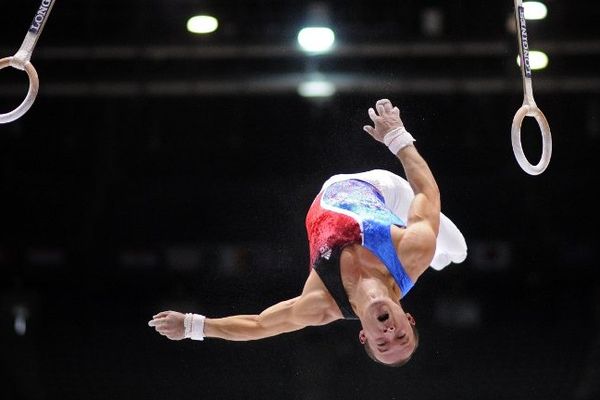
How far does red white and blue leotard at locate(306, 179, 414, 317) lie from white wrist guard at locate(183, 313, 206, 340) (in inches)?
19.4

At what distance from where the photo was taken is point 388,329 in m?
3.58

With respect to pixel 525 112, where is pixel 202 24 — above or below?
above

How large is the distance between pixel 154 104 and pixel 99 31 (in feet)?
1.78

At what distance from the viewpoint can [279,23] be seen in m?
5.90

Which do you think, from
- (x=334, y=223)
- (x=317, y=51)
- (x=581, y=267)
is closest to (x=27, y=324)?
(x=317, y=51)

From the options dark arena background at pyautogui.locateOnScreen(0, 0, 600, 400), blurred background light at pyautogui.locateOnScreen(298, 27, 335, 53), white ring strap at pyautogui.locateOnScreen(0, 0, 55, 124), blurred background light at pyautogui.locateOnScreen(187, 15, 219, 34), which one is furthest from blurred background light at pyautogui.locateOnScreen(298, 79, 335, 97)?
white ring strap at pyautogui.locateOnScreen(0, 0, 55, 124)

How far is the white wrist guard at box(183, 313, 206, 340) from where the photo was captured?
3910 millimetres

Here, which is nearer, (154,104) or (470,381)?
(470,381)

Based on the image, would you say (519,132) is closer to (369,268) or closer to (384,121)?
(384,121)

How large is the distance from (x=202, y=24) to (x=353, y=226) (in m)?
2.55

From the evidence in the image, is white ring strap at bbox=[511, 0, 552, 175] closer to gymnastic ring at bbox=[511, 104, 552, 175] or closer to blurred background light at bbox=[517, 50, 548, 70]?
gymnastic ring at bbox=[511, 104, 552, 175]

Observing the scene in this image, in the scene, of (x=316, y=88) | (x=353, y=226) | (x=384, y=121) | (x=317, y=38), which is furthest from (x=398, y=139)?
(x=317, y=38)

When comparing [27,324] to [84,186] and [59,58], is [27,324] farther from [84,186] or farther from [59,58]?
[59,58]

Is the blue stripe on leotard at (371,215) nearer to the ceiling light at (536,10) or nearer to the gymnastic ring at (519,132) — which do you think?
the gymnastic ring at (519,132)
